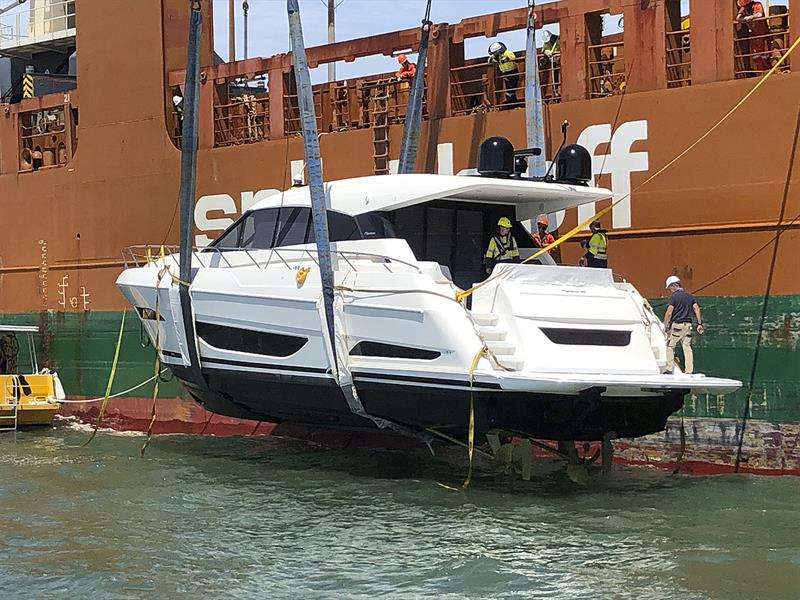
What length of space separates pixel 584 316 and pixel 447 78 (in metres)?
5.23

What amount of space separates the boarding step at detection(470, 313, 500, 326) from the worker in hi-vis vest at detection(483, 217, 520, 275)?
3.45 ft

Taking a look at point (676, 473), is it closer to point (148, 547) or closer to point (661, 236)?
point (661, 236)

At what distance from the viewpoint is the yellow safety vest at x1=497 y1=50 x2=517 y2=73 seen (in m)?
13.2

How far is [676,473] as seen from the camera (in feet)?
34.9

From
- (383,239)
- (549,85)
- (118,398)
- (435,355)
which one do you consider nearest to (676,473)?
(435,355)

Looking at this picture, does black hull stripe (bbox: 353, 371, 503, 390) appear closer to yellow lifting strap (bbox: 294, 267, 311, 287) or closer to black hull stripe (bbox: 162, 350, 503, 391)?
black hull stripe (bbox: 162, 350, 503, 391)

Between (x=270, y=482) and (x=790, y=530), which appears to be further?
(x=270, y=482)

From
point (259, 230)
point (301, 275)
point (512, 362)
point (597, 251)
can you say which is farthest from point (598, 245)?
point (259, 230)

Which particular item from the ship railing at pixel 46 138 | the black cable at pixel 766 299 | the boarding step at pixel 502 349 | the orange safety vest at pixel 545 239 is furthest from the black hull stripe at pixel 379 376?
the ship railing at pixel 46 138

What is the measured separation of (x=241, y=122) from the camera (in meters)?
16.2

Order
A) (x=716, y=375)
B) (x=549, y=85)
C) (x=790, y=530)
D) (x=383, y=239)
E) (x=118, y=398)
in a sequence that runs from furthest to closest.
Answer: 1. (x=118, y=398)
2. (x=549, y=85)
3. (x=716, y=375)
4. (x=383, y=239)
5. (x=790, y=530)

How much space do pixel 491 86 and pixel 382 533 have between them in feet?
22.6

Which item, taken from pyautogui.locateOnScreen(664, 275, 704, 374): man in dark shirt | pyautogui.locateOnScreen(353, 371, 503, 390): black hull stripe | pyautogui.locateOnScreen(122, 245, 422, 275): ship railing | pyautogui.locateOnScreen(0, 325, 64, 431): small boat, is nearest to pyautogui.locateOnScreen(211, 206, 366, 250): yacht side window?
pyautogui.locateOnScreen(122, 245, 422, 275): ship railing

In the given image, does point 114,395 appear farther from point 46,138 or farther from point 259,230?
point 259,230
